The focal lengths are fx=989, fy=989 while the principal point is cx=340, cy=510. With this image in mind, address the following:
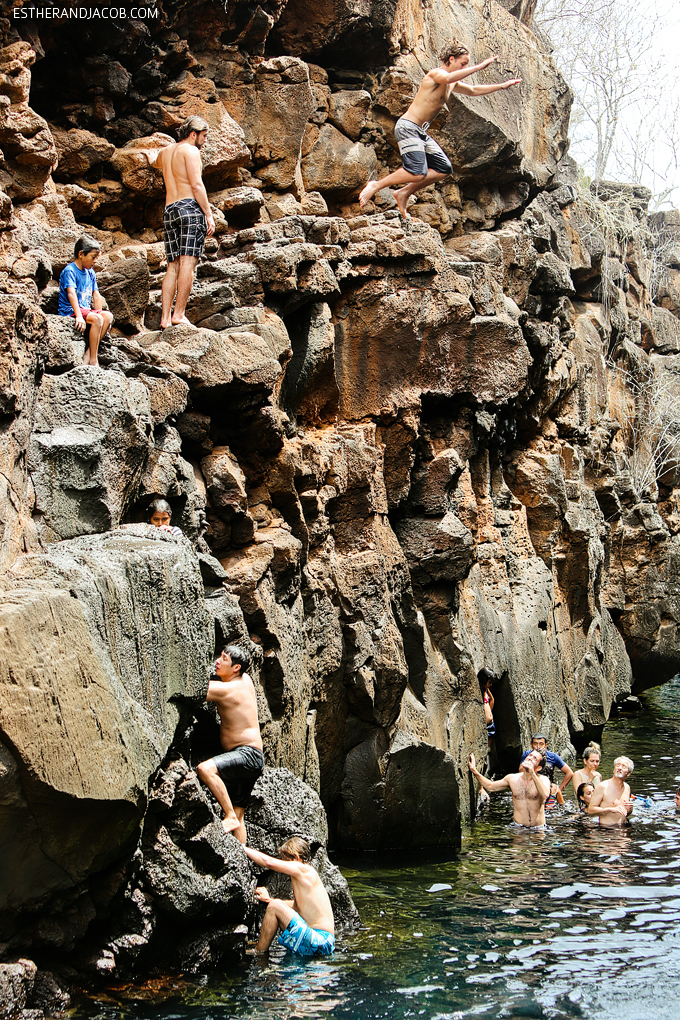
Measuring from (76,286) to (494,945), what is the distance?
617 centimetres

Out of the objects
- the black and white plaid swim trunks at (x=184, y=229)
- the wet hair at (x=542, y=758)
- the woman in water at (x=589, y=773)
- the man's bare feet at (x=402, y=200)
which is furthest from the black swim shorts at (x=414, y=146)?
the woman in water at (x=589, y=773)

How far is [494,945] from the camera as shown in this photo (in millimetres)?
7770

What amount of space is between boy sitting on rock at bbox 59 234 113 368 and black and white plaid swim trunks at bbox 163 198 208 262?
1.23 meters

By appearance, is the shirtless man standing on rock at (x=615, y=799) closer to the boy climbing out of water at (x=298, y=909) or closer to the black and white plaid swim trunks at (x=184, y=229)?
the boy climbing out of water at (x=298, y=909)

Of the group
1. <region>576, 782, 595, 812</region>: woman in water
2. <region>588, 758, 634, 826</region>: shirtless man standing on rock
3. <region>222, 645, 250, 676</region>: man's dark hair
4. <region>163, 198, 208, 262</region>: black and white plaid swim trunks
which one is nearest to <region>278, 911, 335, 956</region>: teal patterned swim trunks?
<region>222, 645, 250, 676</region>: man's dark hair

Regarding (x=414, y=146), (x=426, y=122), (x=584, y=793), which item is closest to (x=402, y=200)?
(x=414, y=146)

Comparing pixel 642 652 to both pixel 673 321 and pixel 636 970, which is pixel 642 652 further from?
pixel 636 970

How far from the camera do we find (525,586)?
49.9 ft

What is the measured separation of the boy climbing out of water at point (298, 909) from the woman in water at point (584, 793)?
7051 millimetres

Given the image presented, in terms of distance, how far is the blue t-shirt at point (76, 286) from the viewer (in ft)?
25.7

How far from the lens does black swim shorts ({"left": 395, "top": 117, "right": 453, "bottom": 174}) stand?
1132cm

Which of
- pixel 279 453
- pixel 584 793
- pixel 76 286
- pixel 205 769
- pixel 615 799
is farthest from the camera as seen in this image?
pixel 584 793

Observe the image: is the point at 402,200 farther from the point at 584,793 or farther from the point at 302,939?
the point at 302,939

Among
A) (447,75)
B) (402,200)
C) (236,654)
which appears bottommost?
(236,654)
